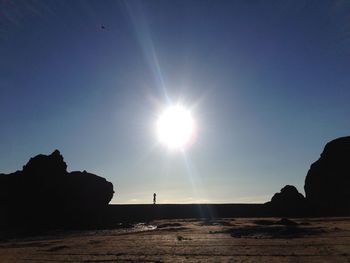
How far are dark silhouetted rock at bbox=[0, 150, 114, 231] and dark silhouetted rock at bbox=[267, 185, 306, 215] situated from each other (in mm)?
24400

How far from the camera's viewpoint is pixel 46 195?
53.6 m

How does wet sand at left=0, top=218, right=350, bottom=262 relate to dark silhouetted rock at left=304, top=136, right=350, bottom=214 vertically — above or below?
below

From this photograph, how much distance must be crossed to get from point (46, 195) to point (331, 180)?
36922mm

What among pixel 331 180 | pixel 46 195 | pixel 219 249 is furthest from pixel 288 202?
pixel 219 249

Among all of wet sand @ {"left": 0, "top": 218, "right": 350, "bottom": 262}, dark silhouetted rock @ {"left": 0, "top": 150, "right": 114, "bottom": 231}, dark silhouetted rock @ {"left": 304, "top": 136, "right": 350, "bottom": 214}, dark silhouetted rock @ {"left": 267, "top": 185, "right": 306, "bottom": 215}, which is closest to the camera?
wet sand @ {"left": 0, "top": 218, "right": 350, "bottom": 262}

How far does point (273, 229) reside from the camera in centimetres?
2572

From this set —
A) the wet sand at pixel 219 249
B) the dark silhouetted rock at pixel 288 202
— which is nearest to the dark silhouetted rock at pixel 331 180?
the dark silhouetted rock at pixel 288 202

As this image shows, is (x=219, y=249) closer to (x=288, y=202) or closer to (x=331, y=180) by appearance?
(x=288, y=202)

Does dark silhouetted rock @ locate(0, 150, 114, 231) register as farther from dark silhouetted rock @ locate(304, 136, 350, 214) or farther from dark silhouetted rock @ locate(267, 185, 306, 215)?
dark silhouetted rock @ locate(304, 136, 350, 214)

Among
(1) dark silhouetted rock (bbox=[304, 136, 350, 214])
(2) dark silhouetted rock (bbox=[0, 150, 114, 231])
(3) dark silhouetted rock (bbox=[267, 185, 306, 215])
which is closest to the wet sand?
(3) dark silhouetted rock (bbox=[267, 185, 306, 215])

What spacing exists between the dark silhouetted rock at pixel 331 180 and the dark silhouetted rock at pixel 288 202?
1.66 m

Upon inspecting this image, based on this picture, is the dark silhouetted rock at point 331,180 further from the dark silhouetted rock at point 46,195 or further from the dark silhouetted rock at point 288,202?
the dark silhouetted rock at point 46,195

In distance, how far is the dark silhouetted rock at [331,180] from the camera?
168 ft

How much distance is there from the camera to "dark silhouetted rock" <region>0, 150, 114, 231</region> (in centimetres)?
5238
